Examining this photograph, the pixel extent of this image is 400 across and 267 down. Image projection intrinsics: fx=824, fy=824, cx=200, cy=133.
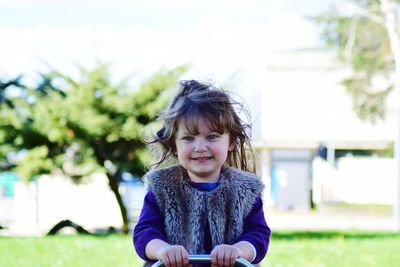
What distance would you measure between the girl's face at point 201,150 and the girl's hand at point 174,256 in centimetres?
45

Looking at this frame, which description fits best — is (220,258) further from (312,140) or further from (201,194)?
(312,140)

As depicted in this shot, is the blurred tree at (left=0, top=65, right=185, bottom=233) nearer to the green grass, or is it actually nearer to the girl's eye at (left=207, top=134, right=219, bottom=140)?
the green grass

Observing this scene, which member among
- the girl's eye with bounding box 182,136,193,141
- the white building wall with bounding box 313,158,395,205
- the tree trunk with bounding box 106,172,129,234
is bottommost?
the white building wall with bounding box 313,158,395,205

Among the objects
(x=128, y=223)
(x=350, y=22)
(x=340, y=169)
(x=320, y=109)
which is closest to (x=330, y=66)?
(x=320, y=109)

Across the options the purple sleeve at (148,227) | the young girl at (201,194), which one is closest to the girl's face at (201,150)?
the young girl at (201,194)

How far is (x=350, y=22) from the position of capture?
66.7 ft

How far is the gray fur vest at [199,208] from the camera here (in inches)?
119

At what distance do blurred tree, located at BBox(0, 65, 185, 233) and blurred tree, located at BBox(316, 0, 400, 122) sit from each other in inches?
290

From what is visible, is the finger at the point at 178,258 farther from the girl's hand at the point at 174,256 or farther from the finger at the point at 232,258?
the finger at the point at 232,258

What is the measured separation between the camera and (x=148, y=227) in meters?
3.04

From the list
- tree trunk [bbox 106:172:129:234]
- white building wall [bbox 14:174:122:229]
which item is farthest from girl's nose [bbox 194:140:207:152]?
white building wall [bbox 14:174:122:229]

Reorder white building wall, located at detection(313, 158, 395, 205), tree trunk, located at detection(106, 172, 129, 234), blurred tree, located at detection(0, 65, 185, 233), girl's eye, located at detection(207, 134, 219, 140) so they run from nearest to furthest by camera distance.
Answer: girl's eye, located at detection(207, 134, 219, 140) → blurred tree, located at detection(0, 65, 185, 233) → tree trunk, located at detection(106, 172, 129, 234) → white building wall, located at detection(313, 158, 395, 205)

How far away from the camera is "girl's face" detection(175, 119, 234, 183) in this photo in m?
3.07

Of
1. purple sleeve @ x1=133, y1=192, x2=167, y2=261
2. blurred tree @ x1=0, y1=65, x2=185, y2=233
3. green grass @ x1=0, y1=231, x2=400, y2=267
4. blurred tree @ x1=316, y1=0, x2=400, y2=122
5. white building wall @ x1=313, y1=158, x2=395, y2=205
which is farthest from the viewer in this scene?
white building wall @ x1=313, y1=158, x2=395, y2=205
